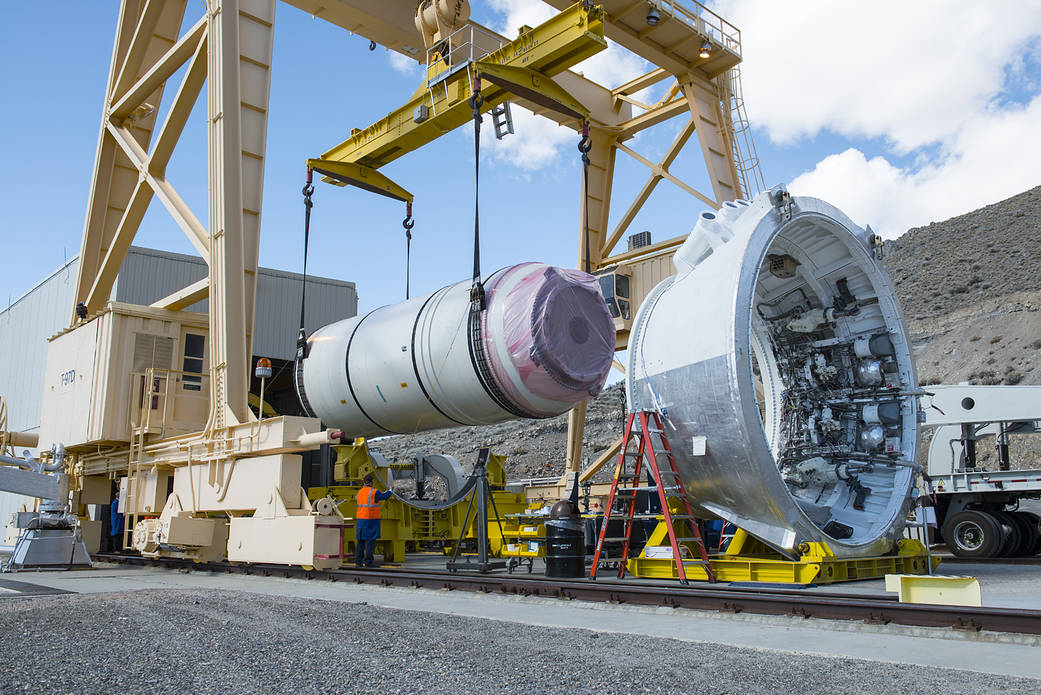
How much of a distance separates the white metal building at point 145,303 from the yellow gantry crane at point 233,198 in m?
4.04

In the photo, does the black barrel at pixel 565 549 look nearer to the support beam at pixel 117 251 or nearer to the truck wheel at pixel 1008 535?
the truck wheel at pixel 1008 535

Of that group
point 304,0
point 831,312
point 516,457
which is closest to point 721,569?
point 831,312

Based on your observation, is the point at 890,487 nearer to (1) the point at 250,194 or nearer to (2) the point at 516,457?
(1) the point at 250,194

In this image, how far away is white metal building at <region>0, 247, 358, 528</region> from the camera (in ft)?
66.3

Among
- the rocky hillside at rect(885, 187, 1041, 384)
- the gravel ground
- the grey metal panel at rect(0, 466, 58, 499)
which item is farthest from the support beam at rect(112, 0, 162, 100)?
the rocky hillside at rect(885, 187, 1041, 384)

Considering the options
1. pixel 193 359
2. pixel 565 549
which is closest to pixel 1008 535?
pixel 565 549

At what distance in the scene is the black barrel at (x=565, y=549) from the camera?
8.98 meters

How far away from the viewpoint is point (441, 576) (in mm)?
9156

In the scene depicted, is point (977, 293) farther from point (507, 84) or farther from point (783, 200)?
point (783, 200)

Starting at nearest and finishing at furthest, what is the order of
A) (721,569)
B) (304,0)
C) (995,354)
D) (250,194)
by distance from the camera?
(721,569) → (250,194) → (304,0) → (995,354)

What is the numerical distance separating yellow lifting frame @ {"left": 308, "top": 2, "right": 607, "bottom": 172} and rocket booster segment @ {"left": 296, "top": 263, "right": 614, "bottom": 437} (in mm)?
3558

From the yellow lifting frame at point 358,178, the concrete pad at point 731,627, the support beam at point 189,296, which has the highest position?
the yellow lifting frame at point 358,178

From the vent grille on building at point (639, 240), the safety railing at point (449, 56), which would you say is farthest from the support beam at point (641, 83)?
the safety railing at point (449, 56)

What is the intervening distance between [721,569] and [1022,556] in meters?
7.11
